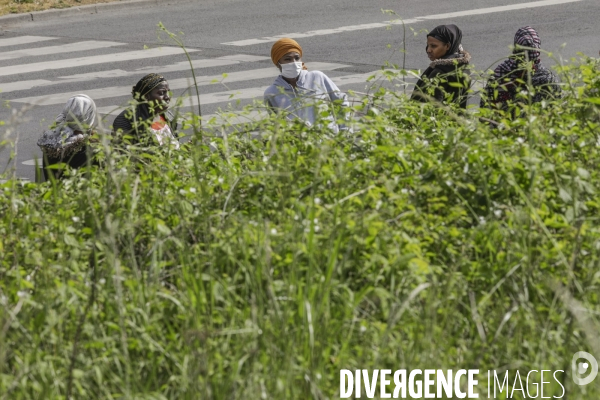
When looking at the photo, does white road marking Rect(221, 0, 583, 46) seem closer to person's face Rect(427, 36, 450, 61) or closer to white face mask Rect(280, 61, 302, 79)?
person's face Rect(427, 36, 450, 61)

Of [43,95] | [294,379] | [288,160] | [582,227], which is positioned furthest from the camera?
[43,95]

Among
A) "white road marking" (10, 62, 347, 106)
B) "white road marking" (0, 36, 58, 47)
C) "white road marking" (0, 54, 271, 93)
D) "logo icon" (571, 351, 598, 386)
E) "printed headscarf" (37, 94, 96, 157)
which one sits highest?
"printed headscarf" (37, 94, 96, 157)

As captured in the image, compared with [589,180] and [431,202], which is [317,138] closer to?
[431,202]

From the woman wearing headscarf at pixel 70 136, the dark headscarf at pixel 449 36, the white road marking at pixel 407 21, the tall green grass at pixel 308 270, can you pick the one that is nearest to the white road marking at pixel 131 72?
the white road marking at pixel 407 21

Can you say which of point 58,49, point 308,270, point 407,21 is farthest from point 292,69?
point 407,21

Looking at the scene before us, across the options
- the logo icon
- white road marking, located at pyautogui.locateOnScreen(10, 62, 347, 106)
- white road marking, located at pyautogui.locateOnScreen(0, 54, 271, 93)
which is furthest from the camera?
white road marking, located at pyautogui.locateOnScreen(0, 54, 271, 93)

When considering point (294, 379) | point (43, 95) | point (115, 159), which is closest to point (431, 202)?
point (294, 379)

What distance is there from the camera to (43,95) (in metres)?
11.5

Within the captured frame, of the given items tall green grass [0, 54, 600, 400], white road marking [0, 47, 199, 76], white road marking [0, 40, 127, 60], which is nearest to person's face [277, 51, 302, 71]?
tall green grass [0, 54, 600, 400]

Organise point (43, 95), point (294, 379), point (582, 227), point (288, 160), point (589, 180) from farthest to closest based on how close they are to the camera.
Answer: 1. point (43, 95)
2. point (288, 160)
3. point (589, 180)
4. point (582, 227)
5. point (294, 379)

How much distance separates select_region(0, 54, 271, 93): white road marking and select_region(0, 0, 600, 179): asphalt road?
0.05 feet

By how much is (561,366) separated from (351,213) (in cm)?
96

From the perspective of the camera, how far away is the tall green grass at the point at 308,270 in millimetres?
3297

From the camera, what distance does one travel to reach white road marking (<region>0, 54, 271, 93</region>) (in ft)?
39.8
